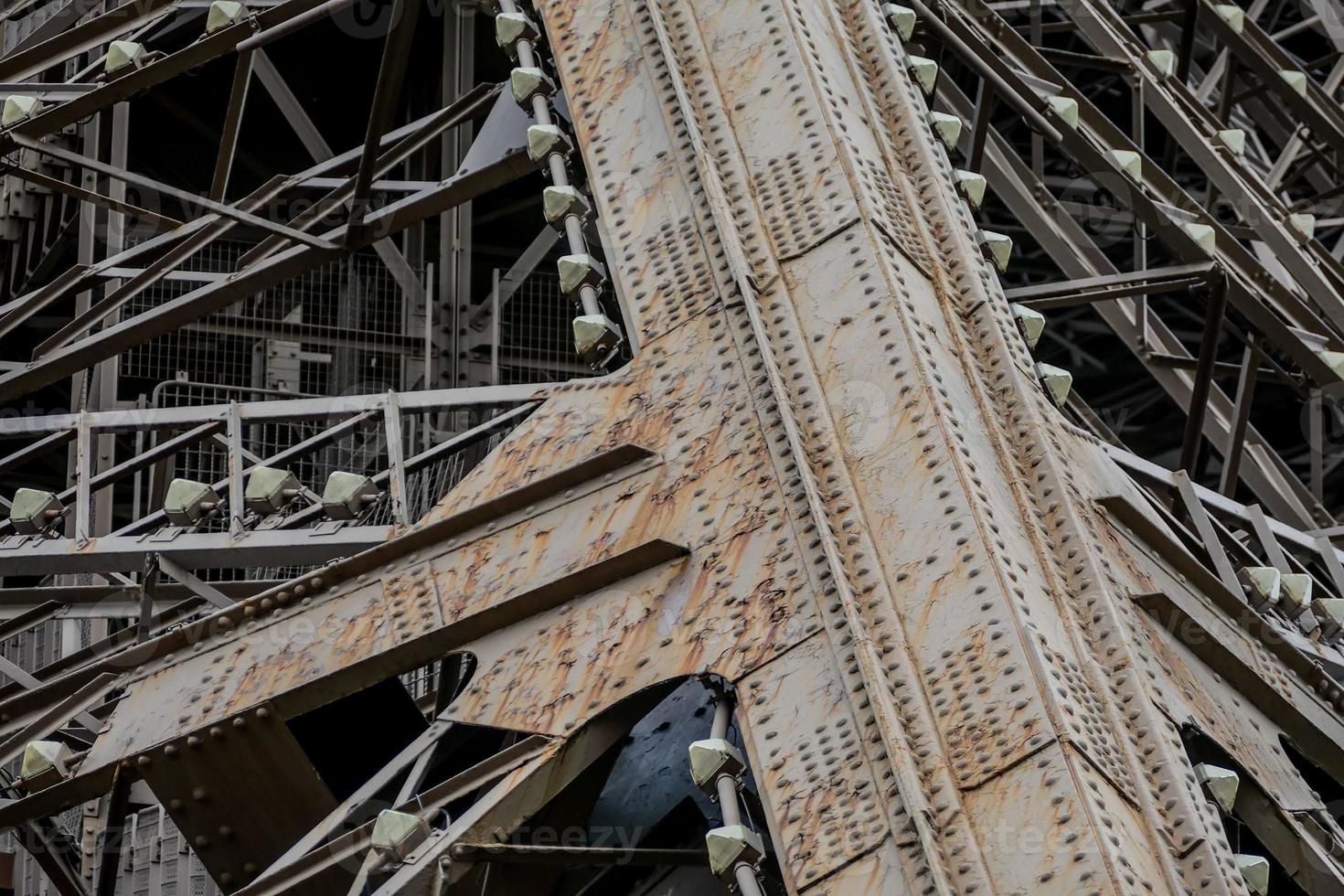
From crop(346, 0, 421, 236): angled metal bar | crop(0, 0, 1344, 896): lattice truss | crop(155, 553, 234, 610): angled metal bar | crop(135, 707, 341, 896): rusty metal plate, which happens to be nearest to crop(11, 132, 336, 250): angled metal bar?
crop(0, 0, 1344, 896): lattice truss

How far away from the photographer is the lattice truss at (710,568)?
21.2 ft

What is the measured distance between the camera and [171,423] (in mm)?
9781

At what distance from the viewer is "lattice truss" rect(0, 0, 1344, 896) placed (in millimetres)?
6473

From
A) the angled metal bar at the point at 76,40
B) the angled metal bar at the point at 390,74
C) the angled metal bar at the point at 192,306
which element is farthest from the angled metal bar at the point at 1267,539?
the angled metal bar at the point at 76,40

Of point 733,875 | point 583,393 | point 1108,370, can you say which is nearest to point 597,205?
point 583,393

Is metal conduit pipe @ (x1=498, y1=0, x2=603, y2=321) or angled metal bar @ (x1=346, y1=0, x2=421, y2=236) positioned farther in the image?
angled metal bar @ (x1=346, y1=0, x2=421, y2=236)

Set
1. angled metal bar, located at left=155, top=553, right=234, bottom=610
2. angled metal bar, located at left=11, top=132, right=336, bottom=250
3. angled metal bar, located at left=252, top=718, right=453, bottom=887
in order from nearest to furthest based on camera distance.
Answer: angled metal bar, located at left=252, top=718, right=453, bottom=887 < angled metal bar, located at left=155, top=553, right=234, bottom=610 < angled metal bar, located at left=11, top=132, right=336, bottom=250

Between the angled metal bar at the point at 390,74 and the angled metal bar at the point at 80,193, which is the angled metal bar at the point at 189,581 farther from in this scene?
the angled metal bar at the point at 80,193

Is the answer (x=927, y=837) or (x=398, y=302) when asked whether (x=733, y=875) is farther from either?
(x=398, y=302)

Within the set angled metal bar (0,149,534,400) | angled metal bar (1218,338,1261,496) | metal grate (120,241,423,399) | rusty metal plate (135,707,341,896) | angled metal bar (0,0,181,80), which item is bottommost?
angled metal bar (1218,338,1261,496)

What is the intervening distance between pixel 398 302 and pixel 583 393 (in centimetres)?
686

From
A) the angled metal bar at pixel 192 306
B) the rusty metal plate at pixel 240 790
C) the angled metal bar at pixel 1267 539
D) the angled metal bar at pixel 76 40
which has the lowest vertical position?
the angled metal bar at pixel 1267 539

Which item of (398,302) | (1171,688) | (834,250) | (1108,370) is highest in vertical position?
(834,250)

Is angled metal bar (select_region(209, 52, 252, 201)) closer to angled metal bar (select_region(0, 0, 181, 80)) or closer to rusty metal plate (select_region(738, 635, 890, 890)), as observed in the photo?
angled metal bar (select_region(0, 0, 181, 80))
